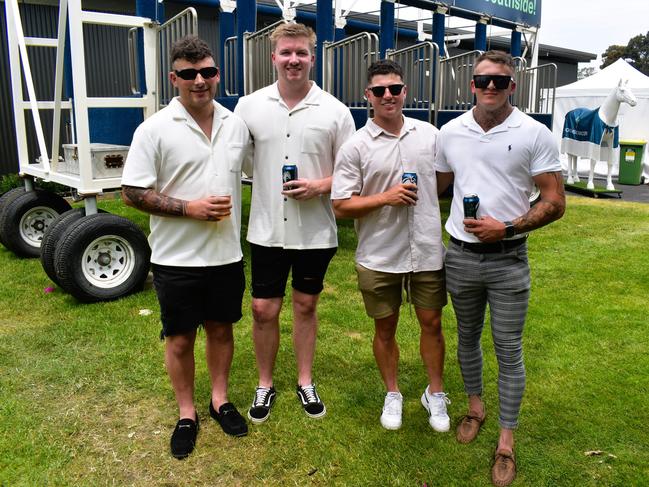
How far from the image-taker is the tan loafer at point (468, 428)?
297 centimetres

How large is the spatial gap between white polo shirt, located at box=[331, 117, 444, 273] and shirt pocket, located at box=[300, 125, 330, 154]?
19 cm

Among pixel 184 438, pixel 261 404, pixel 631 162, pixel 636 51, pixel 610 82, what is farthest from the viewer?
pixel 636 51

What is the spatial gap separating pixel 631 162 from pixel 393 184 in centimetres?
1309

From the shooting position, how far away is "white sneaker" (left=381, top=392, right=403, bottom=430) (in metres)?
3.10

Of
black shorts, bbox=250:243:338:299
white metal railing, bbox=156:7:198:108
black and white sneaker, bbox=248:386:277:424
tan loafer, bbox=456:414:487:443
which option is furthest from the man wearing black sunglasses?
white metal railing, bbox=156:7:198:108

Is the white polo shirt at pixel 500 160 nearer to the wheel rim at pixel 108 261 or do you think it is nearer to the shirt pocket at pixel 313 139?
the shirt pocket at pixel 313 139

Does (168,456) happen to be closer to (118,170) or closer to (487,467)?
(487,467)

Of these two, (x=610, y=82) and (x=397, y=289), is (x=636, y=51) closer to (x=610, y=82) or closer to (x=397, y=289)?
(x=610, y=82)

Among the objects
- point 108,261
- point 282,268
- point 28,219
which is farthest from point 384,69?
point 28,219

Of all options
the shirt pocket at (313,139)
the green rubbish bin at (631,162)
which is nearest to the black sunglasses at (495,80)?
the shirt pocket at (313,139)

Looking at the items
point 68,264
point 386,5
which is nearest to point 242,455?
point 68,264

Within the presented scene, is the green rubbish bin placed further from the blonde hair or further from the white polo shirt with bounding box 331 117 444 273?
the blonde hair

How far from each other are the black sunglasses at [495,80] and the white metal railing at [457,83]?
5305mm

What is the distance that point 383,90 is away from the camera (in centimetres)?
270
